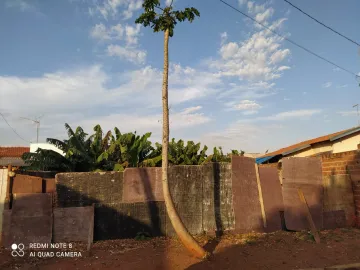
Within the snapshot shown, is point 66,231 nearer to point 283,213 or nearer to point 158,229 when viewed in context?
point 158,229

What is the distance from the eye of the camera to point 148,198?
7.62 meters

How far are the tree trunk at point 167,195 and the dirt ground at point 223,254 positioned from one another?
0.22m

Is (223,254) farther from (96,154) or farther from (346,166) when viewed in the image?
(96,154)

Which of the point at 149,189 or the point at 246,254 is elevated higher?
the point at 149,189

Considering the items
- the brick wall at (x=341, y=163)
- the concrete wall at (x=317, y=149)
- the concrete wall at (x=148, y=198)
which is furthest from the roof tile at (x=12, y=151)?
the brick wall at (x=341, y=163)

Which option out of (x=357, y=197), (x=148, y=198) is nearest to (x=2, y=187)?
(x=148, y=198)

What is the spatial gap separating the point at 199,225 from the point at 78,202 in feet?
10.5

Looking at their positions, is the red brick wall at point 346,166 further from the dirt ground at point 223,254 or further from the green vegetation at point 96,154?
Result: the green vegetation at point 96,154

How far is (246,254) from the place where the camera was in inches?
246

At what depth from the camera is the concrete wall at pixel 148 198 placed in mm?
7270

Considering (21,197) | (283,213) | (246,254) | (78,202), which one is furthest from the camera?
(283,213)

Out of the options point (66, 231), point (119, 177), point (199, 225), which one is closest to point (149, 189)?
point (119, 177)

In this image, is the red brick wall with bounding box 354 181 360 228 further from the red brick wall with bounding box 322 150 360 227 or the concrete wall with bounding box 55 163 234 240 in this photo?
the concrete wall with bounding box 55 163 234 240

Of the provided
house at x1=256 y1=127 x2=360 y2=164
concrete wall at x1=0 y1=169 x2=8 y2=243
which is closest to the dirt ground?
concrete wall at x1=0 y1=169 x2=8 y2=243
